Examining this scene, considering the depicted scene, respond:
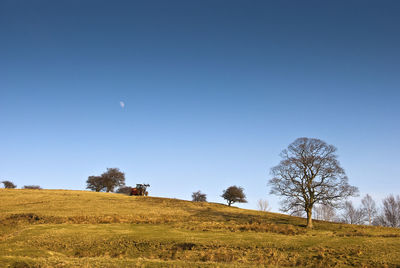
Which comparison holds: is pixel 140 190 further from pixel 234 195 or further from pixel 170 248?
pixel 170 248

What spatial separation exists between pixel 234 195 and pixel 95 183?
51723 mm

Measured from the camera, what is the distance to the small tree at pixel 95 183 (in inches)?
3672

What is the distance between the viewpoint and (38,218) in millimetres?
36250

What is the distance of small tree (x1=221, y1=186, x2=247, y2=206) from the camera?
78.4 metres

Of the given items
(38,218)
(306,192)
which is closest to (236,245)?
(306,192)

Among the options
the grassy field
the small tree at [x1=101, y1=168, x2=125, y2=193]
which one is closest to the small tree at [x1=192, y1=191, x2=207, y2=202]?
the small tree at [x1=101, y1=168, x2=125, y2=193]

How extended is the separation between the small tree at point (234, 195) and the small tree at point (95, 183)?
4541 centimetres

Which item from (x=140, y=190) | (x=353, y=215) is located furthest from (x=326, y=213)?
(x=140, y=190)

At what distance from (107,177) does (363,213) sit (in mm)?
91112

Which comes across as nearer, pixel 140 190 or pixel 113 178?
pixel 140 190

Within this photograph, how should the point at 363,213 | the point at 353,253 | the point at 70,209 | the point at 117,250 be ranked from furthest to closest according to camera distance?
the point at 363,213 < the point at 70,209 < the point at 117,250 < the point at 353,253

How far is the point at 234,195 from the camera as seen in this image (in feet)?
257

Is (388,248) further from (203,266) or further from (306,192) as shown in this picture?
(306,192)

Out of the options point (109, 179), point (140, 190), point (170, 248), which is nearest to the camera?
point (170, 248)
